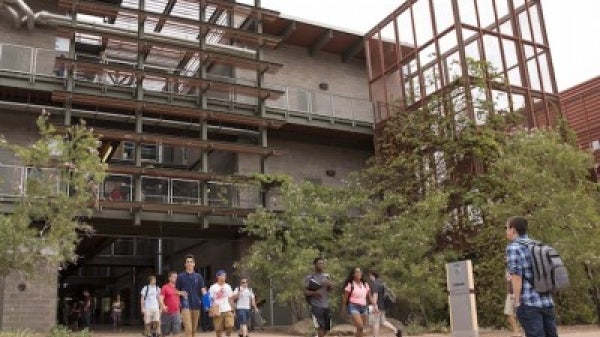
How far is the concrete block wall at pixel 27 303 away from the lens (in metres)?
20.9

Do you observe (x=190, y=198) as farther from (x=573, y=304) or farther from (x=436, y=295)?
(x=573, y=304)

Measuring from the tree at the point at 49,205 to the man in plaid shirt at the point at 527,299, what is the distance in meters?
11.7

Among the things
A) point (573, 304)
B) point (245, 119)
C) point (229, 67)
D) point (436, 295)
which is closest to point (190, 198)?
point (245, 119)

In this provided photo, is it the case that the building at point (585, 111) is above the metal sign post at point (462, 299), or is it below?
above

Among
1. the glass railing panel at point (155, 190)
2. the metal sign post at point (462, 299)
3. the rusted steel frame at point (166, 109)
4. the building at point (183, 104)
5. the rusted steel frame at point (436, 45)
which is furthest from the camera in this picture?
the rusted steel frame at point (436, 45)

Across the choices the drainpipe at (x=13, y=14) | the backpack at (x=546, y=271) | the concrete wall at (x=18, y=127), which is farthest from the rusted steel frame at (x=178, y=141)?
the backpack at (x=546, y=271)

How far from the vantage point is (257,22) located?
Result: 26.9 meters

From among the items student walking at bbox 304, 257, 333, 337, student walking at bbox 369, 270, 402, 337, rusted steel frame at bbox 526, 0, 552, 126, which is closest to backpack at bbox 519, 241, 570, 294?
student walking at bbox 304, 257, 333, 337

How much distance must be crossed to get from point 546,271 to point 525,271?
0.19m

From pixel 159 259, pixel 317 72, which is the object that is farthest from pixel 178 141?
pixel 159 259

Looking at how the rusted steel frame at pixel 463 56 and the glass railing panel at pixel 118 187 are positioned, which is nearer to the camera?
the glass railing panel at pixel 118 187

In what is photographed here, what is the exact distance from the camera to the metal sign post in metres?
13.6

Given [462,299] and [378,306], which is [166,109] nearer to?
[378,306]

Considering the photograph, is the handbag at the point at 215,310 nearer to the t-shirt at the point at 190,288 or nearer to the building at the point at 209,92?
the t-shirt at the point at 190,288
